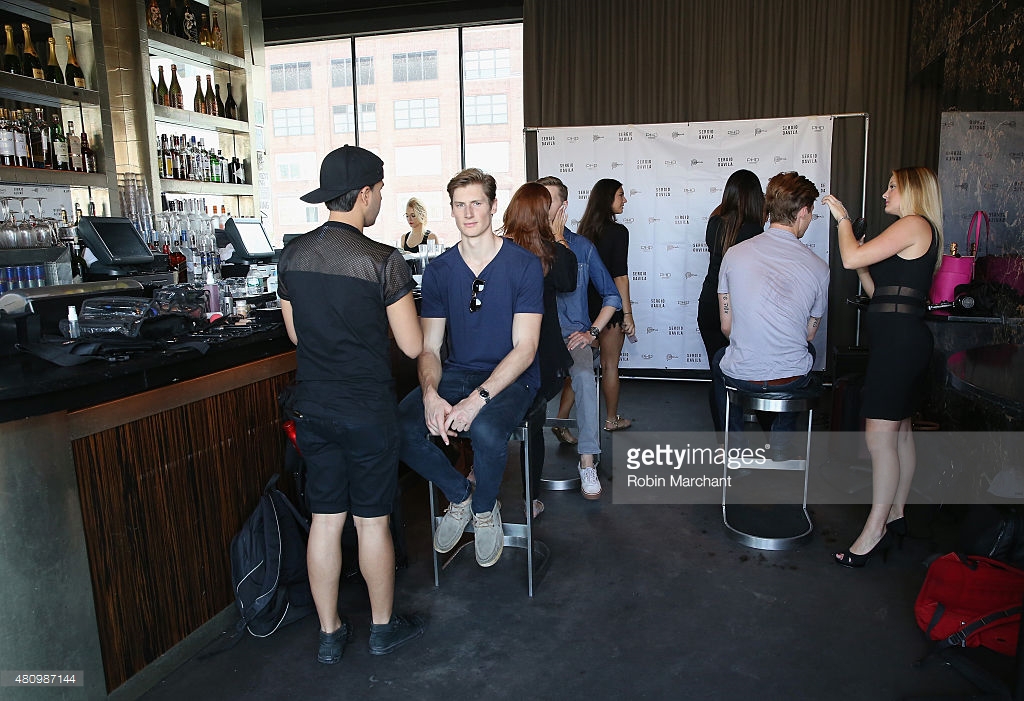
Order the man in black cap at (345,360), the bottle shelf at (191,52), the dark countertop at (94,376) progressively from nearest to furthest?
the dark countertop at (94,376)
the man in black cap at (345,360)
the bottle shelf at (191,52)

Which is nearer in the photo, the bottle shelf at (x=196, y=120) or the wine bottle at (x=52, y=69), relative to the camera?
the wine bottle at (x=52, y=69)

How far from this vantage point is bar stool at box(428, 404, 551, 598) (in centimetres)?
269

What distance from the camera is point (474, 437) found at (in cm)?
252

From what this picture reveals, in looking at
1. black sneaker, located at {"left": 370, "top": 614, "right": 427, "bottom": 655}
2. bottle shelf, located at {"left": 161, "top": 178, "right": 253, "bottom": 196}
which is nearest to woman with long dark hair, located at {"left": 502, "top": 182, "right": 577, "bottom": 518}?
black sneaker, located at {"left": 370, "top": 614, "right": 427, "bottom": 655}

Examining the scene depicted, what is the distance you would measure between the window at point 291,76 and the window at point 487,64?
6.16ft

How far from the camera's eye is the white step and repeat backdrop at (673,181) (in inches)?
238

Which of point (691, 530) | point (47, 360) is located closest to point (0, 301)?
point (47, 360)

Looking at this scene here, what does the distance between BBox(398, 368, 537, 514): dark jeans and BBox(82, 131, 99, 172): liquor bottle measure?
3301 millimetres

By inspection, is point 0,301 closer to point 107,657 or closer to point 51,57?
point 107,657

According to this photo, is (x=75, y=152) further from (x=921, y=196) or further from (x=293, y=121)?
(x=921, y=196)

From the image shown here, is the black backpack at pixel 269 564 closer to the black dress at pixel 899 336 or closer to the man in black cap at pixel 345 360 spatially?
the man in black cap at pixel 345 360

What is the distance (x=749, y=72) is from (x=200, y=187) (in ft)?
14.5

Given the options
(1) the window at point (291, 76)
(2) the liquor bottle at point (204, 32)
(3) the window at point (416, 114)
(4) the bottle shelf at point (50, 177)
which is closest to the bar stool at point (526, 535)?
(4) the bottle shelf at point (50, 177)

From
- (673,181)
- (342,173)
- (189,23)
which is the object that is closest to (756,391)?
(342,173)
